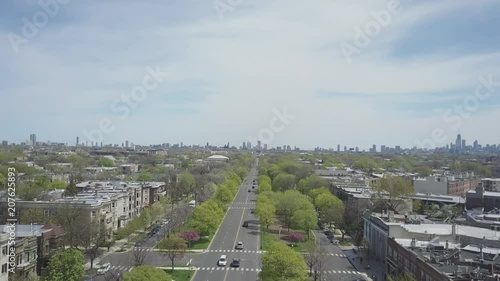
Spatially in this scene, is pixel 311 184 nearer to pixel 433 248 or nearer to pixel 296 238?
pixel 296 238

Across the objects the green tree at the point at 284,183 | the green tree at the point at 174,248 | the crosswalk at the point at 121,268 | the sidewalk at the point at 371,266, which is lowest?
the sidewalk at the point at 371,266

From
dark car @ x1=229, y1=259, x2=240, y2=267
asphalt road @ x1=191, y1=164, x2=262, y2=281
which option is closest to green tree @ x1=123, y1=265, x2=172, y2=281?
→ asphalt road @ x1=191, y1=164, x2=262, y2=281

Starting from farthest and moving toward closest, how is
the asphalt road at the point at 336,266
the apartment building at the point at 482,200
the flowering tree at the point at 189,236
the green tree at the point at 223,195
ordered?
the green tree at the point at 223,195 → the apartment building at the point at 482,200 → the flowering tree at the point at 189,236 → the asphalt road at the point at 336,266

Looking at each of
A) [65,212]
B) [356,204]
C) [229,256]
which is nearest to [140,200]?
[65,212]

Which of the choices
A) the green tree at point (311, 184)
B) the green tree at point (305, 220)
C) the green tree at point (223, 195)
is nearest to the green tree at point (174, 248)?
the green tree at point (305, 220)

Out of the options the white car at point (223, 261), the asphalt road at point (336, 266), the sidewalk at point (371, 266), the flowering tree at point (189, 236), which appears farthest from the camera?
the flowering tree at point (189, 236)

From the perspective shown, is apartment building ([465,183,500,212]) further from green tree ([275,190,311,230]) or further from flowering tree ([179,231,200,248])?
flowering tree ([179,231,200,248])

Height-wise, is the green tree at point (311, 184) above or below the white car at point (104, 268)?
above

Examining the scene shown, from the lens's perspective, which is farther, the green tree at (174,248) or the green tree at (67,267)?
the green tree at (174,248)

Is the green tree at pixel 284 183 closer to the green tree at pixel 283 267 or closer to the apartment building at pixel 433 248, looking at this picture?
the apartment building at pixel 433 248
